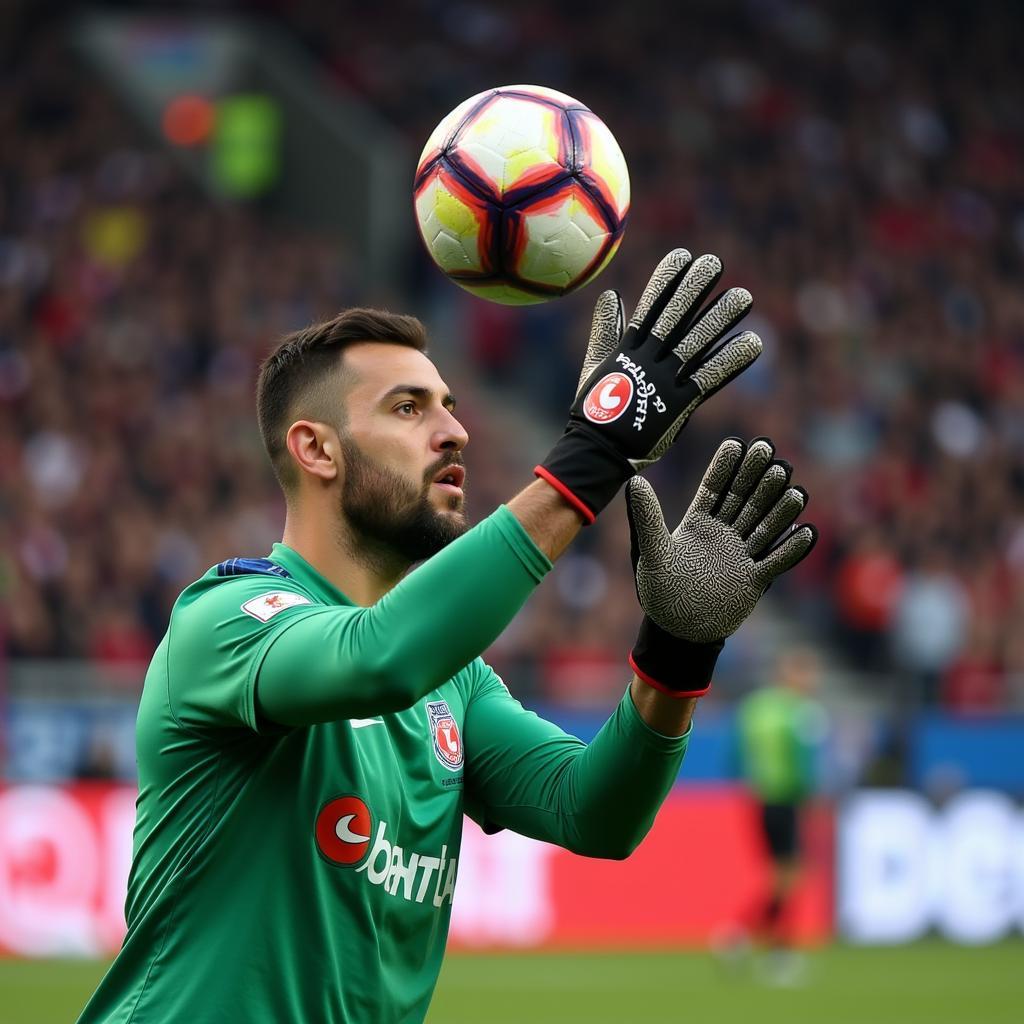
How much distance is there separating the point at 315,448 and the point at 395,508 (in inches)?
7.8

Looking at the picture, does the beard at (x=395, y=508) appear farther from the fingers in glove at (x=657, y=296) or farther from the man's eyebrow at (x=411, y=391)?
the fingers in glove at (x=657, y=296)

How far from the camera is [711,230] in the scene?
66.5 feet

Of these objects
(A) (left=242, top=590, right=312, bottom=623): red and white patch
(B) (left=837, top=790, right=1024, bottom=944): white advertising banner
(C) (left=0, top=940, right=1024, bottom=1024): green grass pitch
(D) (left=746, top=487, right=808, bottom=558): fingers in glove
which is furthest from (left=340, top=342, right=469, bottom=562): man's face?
(B) (left=837, top=790, right=1024, bottom=944): white advertising banner

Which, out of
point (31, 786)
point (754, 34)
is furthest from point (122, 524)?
point (754, 34)

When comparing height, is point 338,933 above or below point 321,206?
below

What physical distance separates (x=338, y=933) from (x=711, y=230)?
1756cm

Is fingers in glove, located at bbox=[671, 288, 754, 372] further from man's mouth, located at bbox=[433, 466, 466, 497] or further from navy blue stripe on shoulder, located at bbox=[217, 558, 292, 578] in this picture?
navy blue stripe on shoulder, located at bbox=[217, 558, 292, 578]

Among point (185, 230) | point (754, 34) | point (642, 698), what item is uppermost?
point (754, 34)

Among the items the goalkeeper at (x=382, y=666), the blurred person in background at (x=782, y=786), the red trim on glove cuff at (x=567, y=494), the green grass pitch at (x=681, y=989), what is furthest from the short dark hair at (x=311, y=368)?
the blurred person in background at (x=782, y=786)

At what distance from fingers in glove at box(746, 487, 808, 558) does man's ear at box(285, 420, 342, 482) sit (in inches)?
29.7

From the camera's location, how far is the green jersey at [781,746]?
1280 cm

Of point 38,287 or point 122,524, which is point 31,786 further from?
point 38,287

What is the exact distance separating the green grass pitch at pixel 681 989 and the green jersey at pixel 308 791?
6.46 m

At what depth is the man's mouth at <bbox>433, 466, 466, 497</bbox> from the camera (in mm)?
3424
